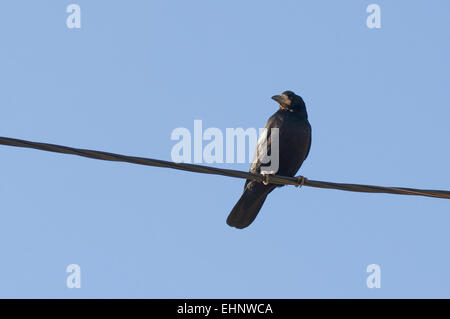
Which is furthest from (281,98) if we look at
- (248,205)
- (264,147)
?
(248,205)

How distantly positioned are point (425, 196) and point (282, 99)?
383cm

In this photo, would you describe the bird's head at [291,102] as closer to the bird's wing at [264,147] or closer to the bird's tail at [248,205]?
the bird's wing at [264,147]

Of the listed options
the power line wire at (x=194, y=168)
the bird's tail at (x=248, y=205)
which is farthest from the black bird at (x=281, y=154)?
the power line wire at (x=194, y=168)

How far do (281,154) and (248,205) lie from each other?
0.69 metres

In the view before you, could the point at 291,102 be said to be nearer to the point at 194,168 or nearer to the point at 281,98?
the point at 281,98

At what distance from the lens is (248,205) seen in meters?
9.21

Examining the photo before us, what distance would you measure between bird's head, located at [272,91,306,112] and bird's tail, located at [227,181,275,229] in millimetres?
1001

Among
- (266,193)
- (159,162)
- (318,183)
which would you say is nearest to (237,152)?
(266,193)

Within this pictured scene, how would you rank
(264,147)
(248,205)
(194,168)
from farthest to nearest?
(264,147), (248,205), (194,168)

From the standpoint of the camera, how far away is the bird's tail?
30.0 feet

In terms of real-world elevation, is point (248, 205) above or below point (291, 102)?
below

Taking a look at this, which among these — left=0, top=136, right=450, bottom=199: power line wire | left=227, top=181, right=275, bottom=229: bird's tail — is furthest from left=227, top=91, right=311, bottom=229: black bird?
left=0, top=136, right=450, bottom=199: power line wire

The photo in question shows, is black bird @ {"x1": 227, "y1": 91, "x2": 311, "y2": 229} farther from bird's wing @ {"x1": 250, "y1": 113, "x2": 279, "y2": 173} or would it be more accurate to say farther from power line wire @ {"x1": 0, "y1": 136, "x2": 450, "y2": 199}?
power line wire @ {"x1": 0, "y1": 136, "x2": 450, "y2": 199}

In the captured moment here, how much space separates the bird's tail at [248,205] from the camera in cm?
Answer: 915
